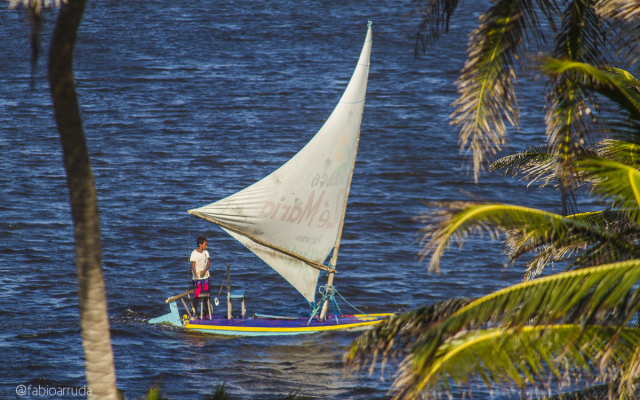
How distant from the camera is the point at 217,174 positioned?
38.7 metres

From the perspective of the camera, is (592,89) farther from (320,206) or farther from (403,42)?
(403,42)

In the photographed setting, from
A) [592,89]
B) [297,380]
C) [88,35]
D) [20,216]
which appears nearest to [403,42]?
[88,35]

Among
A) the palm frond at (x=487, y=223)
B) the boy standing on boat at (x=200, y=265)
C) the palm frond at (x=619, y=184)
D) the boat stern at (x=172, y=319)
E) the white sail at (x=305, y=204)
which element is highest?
the palm frond at (x=619, y=184)

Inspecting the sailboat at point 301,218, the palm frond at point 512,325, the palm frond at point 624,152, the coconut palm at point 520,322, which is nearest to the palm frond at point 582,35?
the palm frond at point 624,152

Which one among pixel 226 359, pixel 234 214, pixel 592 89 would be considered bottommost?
pixel 226 359

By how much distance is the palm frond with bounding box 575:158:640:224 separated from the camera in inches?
341

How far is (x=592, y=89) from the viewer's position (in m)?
9.51

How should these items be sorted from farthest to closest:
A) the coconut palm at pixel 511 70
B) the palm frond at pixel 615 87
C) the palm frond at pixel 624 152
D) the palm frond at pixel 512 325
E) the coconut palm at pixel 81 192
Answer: the palm frond at pixel 624 152 → the coconut palm at pixel 511 70 → the palm frond at pixel 615 87 → the coconut palm at pixel 81 192 → the palm frond at pixel 512 325

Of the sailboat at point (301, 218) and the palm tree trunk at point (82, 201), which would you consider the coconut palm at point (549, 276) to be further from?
the sailboat at point (301, 218)

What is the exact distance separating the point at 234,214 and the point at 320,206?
251 centimetres

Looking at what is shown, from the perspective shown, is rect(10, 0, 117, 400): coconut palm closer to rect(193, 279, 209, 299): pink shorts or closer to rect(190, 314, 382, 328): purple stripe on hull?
rect(193, 279, 209, 299): pink shorts

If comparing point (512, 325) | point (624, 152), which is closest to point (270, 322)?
point (624, 152)

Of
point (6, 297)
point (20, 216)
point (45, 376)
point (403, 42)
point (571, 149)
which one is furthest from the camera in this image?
point (403, 42)

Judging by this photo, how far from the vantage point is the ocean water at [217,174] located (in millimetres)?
20016
